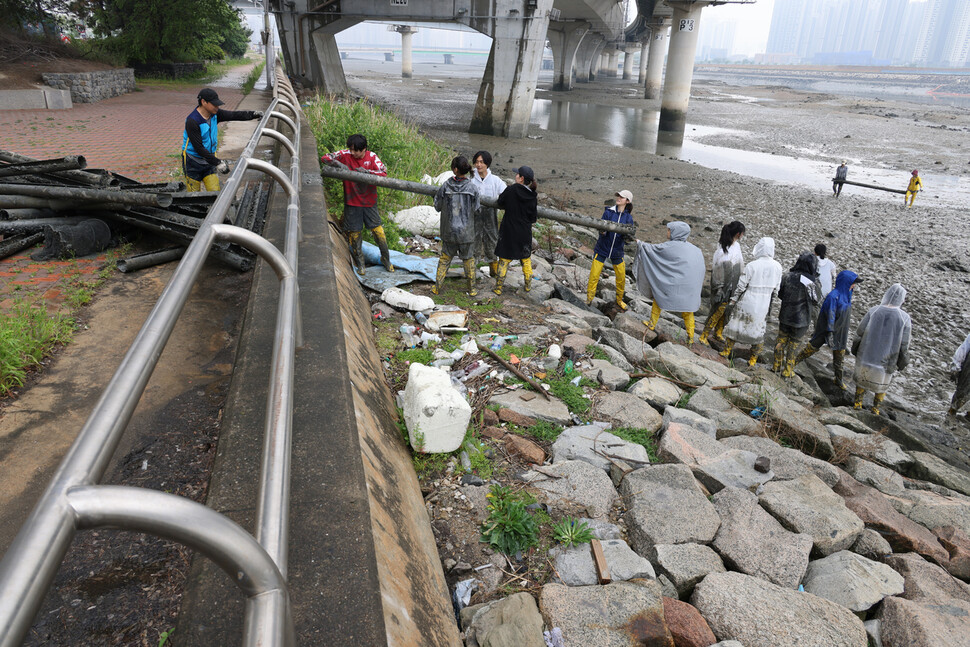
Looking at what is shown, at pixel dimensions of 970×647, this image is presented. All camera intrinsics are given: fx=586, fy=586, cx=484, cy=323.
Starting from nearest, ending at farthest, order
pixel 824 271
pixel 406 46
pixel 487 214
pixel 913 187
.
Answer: pixel 487 214 → pixel 824 271 → pixel 913 187 → pixel 406 46

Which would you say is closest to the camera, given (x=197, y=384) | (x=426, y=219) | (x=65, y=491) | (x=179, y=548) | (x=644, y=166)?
(x=65, y=491)

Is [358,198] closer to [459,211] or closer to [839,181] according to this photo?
[459,211]

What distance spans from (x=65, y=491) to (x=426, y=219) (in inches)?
269

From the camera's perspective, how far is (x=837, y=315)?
687cm

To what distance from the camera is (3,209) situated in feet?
16.1

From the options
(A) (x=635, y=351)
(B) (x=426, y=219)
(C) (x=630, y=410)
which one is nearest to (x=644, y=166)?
(B) (x=426, y=219)

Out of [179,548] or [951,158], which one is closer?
[179,548]

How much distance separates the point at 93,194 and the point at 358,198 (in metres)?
2.21

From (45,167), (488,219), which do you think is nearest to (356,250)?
(488,219)

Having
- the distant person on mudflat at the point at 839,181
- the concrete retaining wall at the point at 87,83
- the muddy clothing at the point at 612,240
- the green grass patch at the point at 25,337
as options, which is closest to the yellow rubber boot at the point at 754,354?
the muddy clothing at the point at 612,240

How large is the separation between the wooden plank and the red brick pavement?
23.7 feet

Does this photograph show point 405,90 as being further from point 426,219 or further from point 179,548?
point 179,548

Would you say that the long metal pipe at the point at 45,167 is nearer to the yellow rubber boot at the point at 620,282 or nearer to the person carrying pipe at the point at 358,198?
the person carrying pipe at the point at 358,198

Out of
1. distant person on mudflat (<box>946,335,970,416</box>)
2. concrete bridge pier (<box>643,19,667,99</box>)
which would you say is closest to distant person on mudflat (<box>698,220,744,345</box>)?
distant person on mudflat (<box>946,335,970,416</box>)
